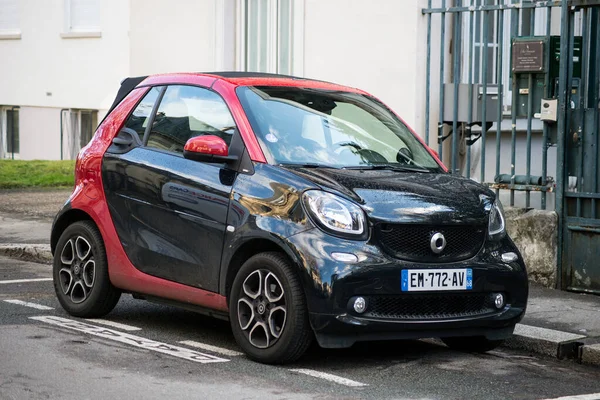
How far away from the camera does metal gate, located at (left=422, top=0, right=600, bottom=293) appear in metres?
10.5

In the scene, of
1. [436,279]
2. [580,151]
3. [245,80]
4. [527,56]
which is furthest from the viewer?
[527,56]

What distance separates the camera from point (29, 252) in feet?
40.8

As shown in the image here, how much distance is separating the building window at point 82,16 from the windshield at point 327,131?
14.7 m

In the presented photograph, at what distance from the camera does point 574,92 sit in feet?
35.0

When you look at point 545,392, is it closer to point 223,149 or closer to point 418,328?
point 418,328

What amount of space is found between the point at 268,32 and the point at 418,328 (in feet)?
26.5

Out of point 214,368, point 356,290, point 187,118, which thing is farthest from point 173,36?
point 356,290

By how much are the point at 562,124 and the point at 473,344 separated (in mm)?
3184

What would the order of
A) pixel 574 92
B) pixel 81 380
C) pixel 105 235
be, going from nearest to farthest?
1. pixel 81 380
2. pixel 105 235
3. pixel 574 92

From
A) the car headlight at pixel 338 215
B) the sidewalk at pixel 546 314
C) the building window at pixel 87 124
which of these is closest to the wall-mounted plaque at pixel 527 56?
the sidewalk at pixel 546 314

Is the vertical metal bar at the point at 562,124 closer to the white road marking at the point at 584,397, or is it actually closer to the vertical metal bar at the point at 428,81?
the vertical metal bar at the point at 428,81

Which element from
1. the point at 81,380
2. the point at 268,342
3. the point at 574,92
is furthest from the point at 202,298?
the point at 574,92

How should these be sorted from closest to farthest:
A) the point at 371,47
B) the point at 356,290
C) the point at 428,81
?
1. the point at 356,290
2. the point at 428,81
3. the point at 371,47

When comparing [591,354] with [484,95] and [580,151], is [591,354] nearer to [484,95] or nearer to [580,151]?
[580,151]
